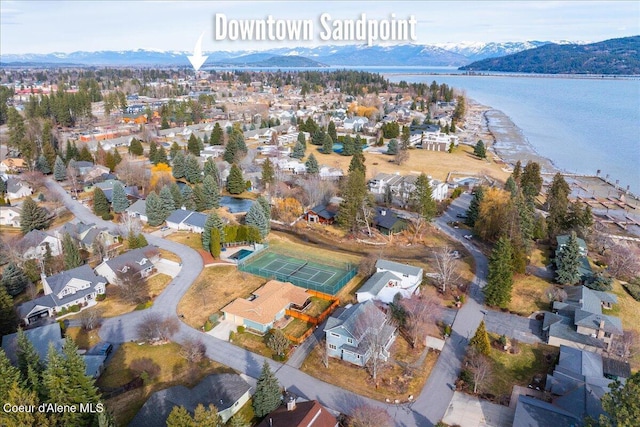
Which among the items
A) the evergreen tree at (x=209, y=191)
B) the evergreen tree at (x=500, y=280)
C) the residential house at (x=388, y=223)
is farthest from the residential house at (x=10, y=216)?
the evergreen tree at (x=500, y=280)

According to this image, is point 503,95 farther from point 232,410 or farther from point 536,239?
point 232,410

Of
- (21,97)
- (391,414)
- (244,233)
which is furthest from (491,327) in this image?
(21,97)

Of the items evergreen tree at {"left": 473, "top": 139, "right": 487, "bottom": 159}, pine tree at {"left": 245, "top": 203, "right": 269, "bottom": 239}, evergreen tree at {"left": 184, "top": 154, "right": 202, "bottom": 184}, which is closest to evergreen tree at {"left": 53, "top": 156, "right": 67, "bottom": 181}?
evergreen tree at {"left": 184, "top": 154, "right": 202, "bottom": 184}

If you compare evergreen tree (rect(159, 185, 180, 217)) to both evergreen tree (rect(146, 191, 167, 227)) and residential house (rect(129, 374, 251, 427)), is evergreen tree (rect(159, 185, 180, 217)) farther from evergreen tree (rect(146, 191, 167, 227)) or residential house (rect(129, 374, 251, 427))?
residential house (rect(129, 374, 251, 427))

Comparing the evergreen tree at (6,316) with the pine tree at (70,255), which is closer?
the evergreen tree at (6,316)

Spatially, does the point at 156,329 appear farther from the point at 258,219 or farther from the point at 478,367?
the point at 478,367

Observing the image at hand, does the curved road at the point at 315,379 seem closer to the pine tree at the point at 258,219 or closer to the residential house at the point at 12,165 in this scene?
the pine tree at the point at 258,219
